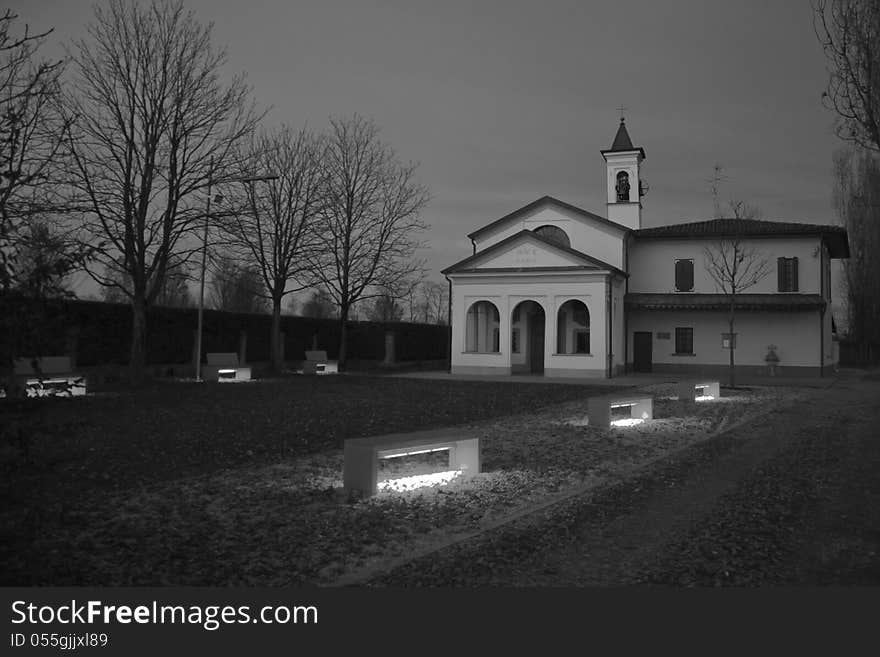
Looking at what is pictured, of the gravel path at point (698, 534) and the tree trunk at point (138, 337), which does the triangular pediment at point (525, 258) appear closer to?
the tree trunk at point (138, 337)

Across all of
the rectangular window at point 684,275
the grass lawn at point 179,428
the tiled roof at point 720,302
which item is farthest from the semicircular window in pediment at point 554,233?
the grass lawn at point 179,428

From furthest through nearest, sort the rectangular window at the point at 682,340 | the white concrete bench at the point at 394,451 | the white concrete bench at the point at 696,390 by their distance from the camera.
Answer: the rectangular window at the point at 682,340 < the white concrete bench at the point at 696,390 < the white concrete bench at the point at 394,451

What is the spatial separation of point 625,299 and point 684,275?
3613 mm

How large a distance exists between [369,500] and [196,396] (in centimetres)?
1344

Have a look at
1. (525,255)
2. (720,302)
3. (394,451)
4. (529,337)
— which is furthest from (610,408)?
(720,302)

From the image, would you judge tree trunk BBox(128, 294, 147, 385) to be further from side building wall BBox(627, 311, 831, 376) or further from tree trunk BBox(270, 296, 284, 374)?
side building wall BBox(627, 311, 831, 376)

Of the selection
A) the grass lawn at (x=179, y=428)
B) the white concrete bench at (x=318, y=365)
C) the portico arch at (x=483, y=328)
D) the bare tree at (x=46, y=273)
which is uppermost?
the portico arch at (x=483, y=328)

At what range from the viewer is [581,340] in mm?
36688

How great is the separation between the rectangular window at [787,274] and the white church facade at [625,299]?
0.05 metres

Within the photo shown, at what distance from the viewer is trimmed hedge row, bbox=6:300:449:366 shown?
990 inches

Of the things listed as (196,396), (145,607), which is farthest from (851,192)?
(145,607)

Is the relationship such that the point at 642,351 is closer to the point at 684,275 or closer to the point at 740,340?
the point at 684,275

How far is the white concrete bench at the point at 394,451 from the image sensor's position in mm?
8031

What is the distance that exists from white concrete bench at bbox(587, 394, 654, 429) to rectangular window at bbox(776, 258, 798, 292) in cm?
2448
